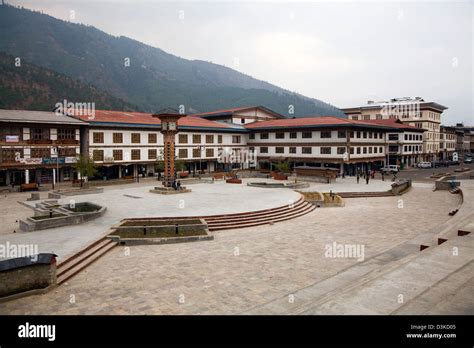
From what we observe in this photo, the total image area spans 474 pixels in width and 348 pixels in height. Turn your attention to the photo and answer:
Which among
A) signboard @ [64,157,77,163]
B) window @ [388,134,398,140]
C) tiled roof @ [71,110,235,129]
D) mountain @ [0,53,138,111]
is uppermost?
mountain @ [0,53,138,111]

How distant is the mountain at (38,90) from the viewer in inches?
3802

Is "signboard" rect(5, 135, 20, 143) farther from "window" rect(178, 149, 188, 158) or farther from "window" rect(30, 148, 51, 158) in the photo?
"window" rect(178, 149, 188, 158)

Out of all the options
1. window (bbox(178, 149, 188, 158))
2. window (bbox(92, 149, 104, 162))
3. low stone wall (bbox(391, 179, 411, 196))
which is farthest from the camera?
window (bbox(178, 149, 188, 158))

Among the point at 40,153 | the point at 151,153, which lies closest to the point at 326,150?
the point at 151,153

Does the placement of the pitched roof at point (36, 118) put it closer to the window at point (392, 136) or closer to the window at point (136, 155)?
the window at point (136, 155)

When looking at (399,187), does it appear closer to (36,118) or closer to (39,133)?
(39,133)

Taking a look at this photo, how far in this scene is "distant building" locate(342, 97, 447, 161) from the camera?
267ft

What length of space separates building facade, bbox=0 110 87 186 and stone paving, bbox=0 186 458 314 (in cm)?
2884

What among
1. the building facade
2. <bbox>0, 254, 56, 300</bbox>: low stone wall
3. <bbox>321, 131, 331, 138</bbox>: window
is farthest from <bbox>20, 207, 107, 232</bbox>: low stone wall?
<bbox>321, 131, 331, 138</bbox>: window

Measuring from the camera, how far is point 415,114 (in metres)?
82.0

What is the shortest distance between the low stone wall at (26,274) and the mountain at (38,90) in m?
94.7

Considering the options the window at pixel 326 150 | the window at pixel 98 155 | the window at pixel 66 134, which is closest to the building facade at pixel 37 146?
the window at pixel 66 134

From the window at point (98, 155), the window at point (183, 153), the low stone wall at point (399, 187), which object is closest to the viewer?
the low stone wall at point (399, 187)
